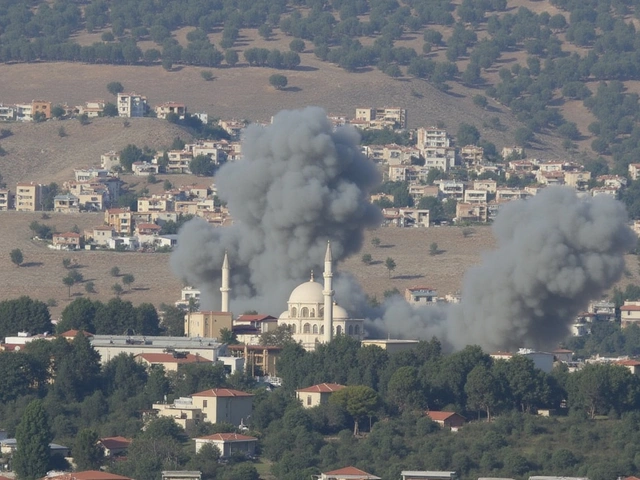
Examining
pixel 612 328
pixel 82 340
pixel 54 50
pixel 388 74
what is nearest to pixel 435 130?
pixel 388 74

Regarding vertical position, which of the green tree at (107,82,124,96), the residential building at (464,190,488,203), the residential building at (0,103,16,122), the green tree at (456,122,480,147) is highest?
the green tree at (107,82,124,96)

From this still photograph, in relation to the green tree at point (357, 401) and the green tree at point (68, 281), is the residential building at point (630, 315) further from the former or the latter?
the green tree at point (357, 401)

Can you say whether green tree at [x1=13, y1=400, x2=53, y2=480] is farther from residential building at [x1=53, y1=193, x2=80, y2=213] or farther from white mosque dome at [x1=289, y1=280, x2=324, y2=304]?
residential building at [x1=53, y1=193, x2=80, y2=213]

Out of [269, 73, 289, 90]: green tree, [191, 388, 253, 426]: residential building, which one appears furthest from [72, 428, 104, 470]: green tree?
[269, 73, 289, 90]: green tree

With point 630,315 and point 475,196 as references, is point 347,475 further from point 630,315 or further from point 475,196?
point 475,196

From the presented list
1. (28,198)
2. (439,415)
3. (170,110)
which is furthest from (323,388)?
(170,110)

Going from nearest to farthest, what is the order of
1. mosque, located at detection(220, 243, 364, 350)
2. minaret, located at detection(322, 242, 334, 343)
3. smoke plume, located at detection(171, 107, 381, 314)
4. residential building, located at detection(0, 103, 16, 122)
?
1. minaret, located at detection(322, 242, 334, 343)
2. mosque, located at detection(220, 243, 364, 350)
3. smoke plume, located at detection(171, 107, 381, 314)
4. residential building, located at detection(0, 103, 16, 122)

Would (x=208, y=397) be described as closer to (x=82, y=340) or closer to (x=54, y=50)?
(x=82, y=340)

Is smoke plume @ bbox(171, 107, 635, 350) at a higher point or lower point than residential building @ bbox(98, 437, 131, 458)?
higher
